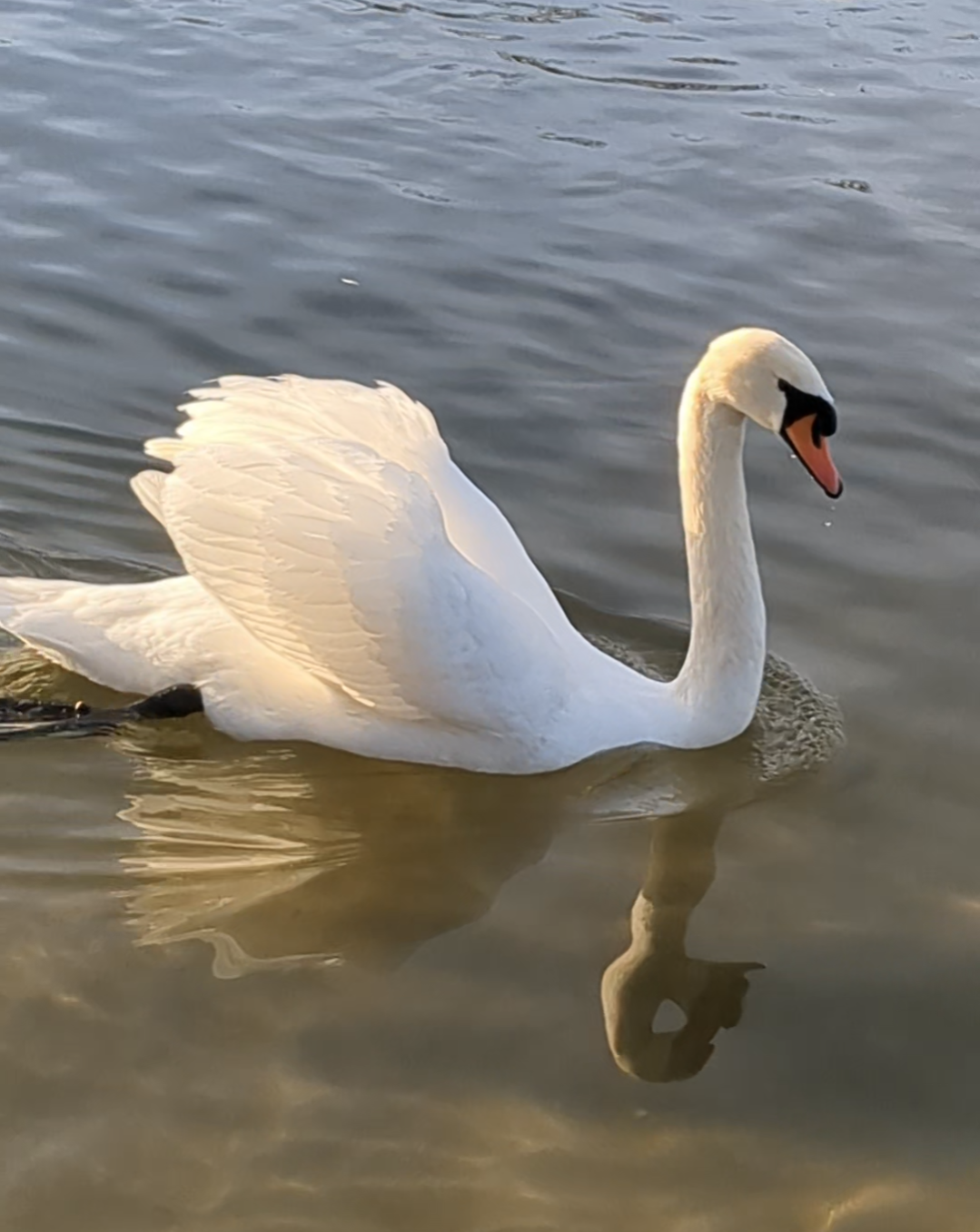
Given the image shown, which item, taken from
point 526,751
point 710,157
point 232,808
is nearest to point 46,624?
point 232,808

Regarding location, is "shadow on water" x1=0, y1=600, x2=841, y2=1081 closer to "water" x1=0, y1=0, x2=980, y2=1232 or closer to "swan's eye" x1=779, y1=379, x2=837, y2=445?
"water" x1=0, y1=0, x2=980, y2=1232

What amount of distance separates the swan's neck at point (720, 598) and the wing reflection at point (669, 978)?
1.52ft

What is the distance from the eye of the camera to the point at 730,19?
1591 cm

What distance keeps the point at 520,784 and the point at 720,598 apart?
92 centimetres

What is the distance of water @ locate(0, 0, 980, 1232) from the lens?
446 centimetres

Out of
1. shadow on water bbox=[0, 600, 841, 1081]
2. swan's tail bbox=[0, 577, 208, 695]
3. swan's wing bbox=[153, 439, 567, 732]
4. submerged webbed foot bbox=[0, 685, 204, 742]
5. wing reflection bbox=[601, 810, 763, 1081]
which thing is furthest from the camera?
swan's tail bbox=[0, 577, 208, 695]

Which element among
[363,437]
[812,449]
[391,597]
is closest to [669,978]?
[391,597]

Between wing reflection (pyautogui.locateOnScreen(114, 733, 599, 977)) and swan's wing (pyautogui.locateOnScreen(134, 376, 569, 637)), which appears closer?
wing reflection (pyautogui.locateOnScreen(114, 733, 599, 977))

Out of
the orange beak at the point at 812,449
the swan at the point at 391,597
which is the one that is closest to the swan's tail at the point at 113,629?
the swan at the point at 391,597

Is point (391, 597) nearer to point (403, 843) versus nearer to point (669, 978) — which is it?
point (403, 843)

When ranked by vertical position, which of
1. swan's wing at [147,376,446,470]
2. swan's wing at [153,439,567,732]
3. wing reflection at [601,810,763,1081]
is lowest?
wing reflection at [601,810,763,1081]

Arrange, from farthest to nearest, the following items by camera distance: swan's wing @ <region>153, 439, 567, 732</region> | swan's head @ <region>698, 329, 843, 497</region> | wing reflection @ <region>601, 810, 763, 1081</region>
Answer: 1. swan's head @ <region>698, 329, 843, 497</region>
2. swan's wing @ <region>153, 439, 567, 732</region>
3. wing reflection @ <region>601, 810, 763, 1081</region>

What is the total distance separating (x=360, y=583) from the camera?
5688 mm

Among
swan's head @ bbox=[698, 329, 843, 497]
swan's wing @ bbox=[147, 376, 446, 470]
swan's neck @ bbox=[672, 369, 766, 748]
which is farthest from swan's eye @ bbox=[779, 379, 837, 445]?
swan's wing @ bbox=[147, 376, 446, 470]
